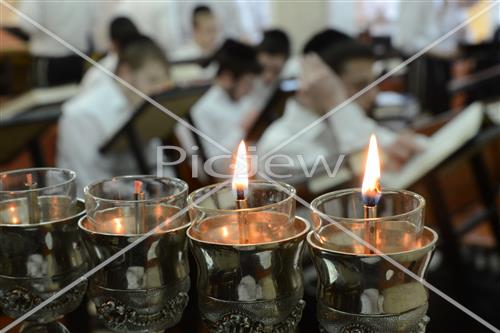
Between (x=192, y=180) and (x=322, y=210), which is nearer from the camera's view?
(x=322, y=210)

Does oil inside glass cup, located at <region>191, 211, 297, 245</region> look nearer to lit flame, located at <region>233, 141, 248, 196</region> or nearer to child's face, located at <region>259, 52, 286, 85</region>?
lit flame, located at <region>233, 141, 248, 196</region>

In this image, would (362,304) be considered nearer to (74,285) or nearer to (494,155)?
(74,285)

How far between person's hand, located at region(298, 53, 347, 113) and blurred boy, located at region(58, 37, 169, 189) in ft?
1.51

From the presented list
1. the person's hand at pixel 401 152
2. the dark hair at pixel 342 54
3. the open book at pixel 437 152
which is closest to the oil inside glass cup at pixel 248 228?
the open book at pixel 437 152

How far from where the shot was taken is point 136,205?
14.9 inches

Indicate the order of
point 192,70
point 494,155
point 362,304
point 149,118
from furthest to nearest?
1. point 192,70
2. point 494,155
3. point 149,118
4. point 362,304

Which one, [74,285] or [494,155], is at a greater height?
[74,285]

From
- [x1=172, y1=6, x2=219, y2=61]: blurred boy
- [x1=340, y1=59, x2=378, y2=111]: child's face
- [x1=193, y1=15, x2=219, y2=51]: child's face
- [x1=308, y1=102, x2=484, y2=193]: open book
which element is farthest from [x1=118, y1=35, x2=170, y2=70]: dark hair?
[x1=193, y1=15, x2=219, y2=51]: child's face

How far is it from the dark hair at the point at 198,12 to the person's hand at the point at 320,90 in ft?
7.37

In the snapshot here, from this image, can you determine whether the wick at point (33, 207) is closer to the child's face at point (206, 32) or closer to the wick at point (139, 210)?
the wick at point (139, 210)

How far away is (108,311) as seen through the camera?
0.37m

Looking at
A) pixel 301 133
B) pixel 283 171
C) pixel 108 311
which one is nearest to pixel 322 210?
pixel 108 311

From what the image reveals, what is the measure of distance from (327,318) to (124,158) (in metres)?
1.71

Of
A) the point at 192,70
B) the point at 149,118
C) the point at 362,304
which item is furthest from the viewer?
the point at 192,70
